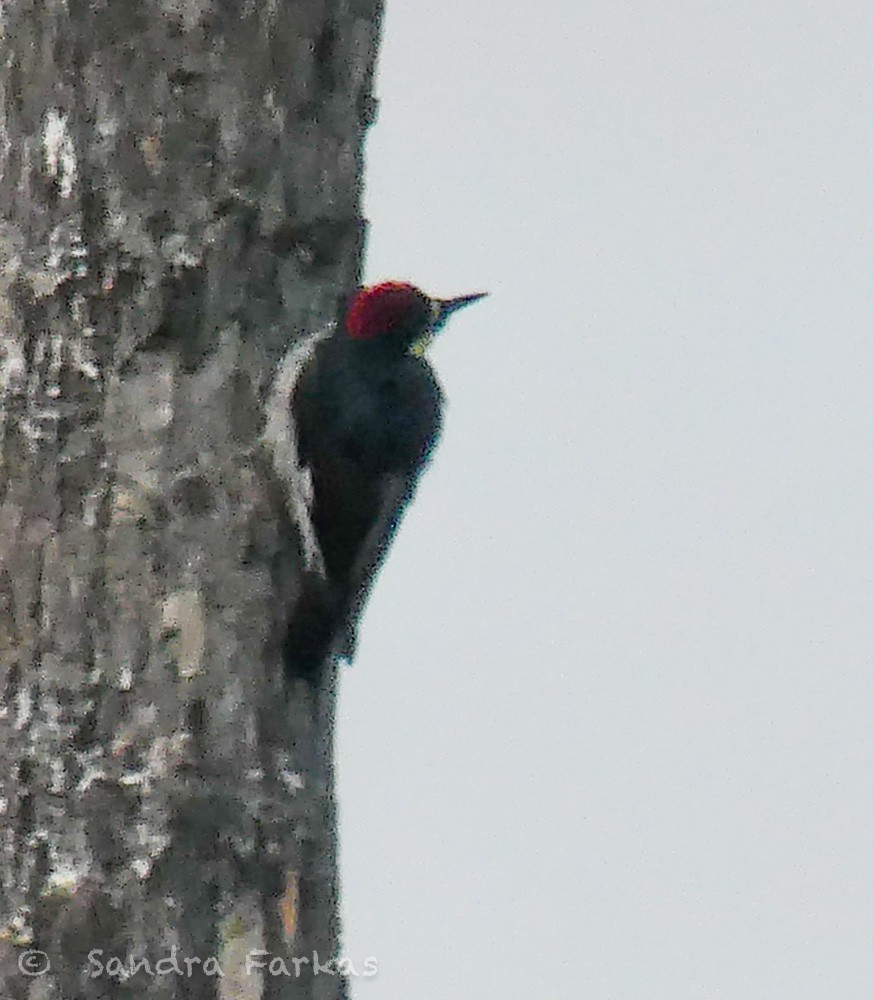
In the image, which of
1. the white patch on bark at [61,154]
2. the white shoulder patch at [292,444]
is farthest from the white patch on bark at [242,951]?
the white patch on bark at [61,154]

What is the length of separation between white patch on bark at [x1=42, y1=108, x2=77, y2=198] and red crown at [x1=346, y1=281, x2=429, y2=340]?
2.02 feet

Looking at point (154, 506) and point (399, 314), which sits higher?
point (399, 314)

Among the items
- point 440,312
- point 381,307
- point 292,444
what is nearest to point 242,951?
point 292,444

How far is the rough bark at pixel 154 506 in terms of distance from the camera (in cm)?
273

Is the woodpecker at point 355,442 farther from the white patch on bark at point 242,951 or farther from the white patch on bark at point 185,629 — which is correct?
the white patch on bark at point 242,951

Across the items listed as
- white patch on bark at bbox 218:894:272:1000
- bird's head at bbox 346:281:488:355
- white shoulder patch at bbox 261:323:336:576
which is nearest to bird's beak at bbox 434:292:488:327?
bird's head at bbox 346:281:488:355

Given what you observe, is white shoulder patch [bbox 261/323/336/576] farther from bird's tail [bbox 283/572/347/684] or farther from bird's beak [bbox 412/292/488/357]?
bird's beak [bbox 412/292/488/357]

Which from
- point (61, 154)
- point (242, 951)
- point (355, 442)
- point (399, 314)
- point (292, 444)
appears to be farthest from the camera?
point (399, 314)

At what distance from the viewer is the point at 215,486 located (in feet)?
9.63

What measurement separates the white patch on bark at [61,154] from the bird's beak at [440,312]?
0.95 metres

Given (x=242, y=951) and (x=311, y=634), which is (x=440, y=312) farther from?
(x=242, y=951)

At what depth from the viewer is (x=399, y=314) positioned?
3.52 metres

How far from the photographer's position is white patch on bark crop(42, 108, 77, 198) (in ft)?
9.45

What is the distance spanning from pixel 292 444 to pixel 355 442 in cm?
27
